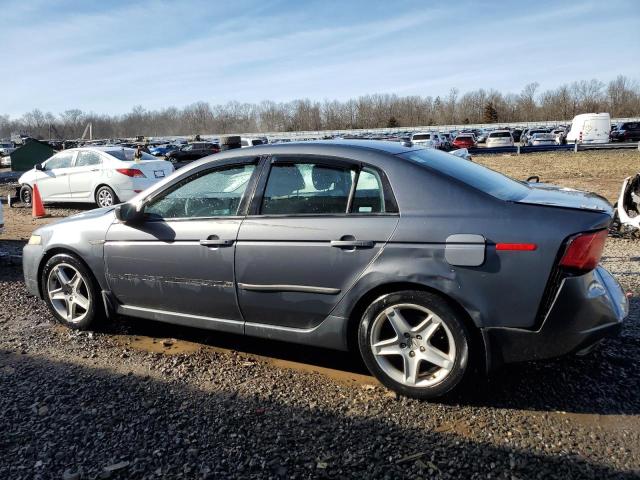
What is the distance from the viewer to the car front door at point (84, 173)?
39.6 feet

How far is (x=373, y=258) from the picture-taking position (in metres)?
3.25

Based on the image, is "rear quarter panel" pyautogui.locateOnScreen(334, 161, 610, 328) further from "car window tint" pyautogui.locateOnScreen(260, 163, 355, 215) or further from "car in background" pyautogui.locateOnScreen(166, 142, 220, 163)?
"car in background" pyautogui.locateOnScreen(166, 142, 220, 163)

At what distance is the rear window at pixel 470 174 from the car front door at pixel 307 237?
39cm

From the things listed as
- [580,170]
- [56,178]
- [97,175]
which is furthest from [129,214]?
[580,170]

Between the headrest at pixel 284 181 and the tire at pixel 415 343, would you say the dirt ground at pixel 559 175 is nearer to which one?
the headrest at pixel 284 181

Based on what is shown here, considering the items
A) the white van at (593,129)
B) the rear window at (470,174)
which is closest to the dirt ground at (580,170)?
the rear window at (470,174)

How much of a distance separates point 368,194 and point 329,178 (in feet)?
1.05

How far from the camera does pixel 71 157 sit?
41.3ft

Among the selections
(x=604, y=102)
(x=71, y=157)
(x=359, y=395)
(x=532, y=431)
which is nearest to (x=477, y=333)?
(x=532, y=431)

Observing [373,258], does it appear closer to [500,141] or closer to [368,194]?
[368,194]

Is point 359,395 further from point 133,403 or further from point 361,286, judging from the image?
point 133,403

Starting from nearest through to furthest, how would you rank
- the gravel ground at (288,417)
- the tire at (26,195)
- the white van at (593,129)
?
the gravel ground at (288,417)
the tire at (26,195)
the white van at (593,129)

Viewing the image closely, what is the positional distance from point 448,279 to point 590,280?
0.80 meters

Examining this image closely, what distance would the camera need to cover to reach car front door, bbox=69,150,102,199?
476 inches
